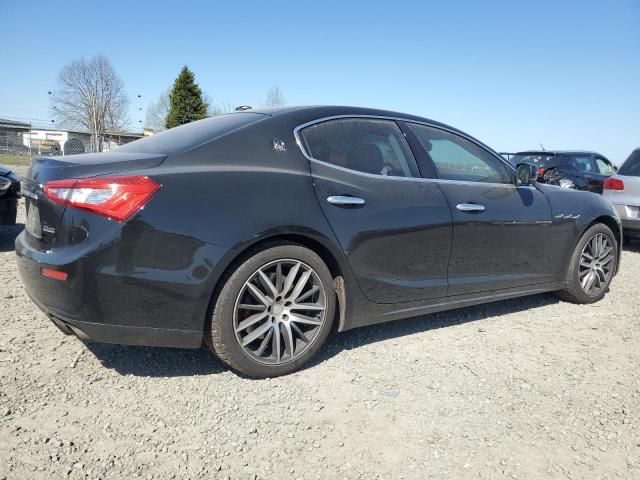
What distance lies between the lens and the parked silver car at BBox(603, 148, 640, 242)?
6.67 m

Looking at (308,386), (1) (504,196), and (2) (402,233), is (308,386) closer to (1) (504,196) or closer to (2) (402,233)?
(2) (402,233)

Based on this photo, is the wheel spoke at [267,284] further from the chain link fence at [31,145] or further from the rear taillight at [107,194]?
the chain link fence at [31,145]

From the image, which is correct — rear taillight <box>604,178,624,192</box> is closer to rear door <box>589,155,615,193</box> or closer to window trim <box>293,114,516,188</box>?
rear door <box>589,155,615,193</box>

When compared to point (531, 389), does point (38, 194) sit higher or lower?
higher

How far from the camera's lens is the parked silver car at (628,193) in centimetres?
667

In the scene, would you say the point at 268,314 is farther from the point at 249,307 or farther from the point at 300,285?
Answer: the point at 300,285

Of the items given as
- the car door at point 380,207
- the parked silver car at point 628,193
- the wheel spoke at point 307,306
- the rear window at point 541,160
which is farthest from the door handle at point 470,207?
the rear window at point 541,160

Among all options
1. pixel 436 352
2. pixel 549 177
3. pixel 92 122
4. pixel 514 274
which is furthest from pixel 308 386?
pixel 92 122

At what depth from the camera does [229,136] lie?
264 cm

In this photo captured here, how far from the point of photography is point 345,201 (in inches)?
110

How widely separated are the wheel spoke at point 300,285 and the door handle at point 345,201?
1.40 feet

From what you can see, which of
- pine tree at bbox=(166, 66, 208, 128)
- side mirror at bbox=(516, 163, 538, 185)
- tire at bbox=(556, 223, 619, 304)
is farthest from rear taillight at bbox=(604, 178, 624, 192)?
pine tree at bbox=(166, 66, 208, 128)

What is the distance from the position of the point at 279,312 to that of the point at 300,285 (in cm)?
19

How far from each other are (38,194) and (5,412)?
1033mm
